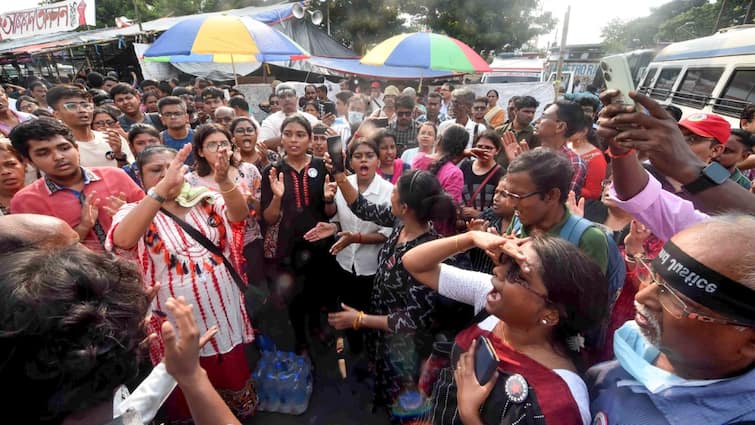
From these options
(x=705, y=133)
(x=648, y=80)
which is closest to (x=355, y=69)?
(x=648, y=80)

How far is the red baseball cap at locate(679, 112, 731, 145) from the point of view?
9.37ft

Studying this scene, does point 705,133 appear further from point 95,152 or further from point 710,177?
point 95,152

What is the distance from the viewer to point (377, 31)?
19.9m

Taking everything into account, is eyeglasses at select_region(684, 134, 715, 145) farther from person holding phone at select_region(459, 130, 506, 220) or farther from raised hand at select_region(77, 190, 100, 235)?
raised hand at select_region(77, 190, 100, 235)

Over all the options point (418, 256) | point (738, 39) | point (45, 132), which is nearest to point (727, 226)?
point (418, 256)

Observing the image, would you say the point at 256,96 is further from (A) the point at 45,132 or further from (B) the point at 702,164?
(B) the point at 702,164

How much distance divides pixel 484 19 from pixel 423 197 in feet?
65.8

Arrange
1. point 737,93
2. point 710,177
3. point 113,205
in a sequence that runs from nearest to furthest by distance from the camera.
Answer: point 710,177 < point 113,205 < point 737,93

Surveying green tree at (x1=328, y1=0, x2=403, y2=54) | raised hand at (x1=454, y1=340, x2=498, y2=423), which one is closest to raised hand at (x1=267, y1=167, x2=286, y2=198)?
raised hand at (x1=454, y1=340, x2=498, y2=423)

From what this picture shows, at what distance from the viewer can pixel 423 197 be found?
2178 mm

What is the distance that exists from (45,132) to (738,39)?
365 inches

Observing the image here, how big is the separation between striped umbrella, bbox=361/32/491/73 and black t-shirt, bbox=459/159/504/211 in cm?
245

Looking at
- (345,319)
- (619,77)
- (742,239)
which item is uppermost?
(619,77)

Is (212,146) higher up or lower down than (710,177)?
lower down
